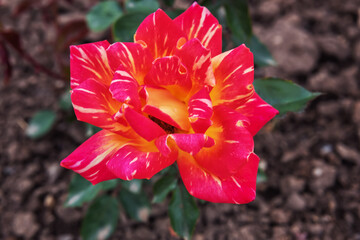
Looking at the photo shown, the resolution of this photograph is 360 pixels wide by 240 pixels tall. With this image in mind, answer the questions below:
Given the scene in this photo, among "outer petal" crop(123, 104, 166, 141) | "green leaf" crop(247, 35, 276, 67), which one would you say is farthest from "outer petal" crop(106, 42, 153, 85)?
"green leaf" crop(247, 35, 276, 67)

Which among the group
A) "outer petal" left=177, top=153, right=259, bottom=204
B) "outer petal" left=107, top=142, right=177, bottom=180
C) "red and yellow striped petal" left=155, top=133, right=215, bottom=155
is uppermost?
"red and yellow striped petal" left=155, top=133, right=215, bottom=155

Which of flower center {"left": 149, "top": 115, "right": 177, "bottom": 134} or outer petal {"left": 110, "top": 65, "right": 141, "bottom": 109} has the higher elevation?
outer petal {"left": 110, "top": 65, "right": 141, "bottom": 109}

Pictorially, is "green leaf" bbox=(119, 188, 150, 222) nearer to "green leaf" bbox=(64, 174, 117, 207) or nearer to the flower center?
"green leaf" bbox=(64, 174, 117, 207)

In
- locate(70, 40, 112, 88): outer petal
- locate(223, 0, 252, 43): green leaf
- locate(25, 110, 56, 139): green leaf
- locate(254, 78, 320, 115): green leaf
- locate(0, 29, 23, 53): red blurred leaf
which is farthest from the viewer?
locate(25, 110, 56, 139): green leaf

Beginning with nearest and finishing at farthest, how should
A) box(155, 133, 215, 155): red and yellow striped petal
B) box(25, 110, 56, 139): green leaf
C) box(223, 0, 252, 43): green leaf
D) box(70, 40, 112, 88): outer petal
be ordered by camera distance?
1. box(155, 133, 215, 155): red and yellow striped petal
2. box(70, 40, 112, 88): outer petal
3. box(223, 0, 252, 43): green leaf
4. box(25, 110, 56, 139): green leaf

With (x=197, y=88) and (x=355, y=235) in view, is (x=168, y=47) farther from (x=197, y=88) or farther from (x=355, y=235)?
(x=355, y=235)

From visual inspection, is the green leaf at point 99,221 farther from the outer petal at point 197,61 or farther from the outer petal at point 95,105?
the outer petal at point 197,61

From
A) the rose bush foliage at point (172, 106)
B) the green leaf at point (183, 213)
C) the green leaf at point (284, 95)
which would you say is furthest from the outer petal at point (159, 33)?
the green leaf at point (183, 213)
